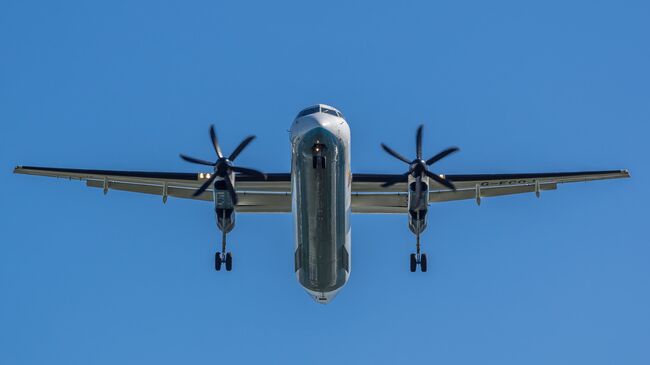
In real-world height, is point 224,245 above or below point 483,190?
below

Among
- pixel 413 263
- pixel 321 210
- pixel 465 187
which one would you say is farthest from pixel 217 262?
pixel 465 187

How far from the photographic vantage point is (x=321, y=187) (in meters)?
22.5

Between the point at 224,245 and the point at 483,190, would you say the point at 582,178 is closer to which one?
the point at 483,190

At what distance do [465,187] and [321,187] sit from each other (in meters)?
7.28

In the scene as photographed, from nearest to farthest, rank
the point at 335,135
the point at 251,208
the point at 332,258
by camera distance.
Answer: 1. the point at 335,135
2. the point at 332,258
3. the point at 251,208

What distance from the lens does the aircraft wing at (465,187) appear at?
26.8m

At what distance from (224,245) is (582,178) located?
11690mm

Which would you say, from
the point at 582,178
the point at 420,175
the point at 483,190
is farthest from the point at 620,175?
the point at 420,175

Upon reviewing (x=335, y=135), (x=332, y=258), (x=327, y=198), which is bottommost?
(x=332, y=258)

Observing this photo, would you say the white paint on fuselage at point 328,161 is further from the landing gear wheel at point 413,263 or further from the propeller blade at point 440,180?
the landing gear wheel at point 413,263

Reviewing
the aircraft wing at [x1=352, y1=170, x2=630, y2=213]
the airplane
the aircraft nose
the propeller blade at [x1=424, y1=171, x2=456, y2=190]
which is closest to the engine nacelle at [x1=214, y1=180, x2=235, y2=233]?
the airplane

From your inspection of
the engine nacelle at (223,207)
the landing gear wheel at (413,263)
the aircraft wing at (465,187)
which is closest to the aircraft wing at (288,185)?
the aircraft wing at (465,187)

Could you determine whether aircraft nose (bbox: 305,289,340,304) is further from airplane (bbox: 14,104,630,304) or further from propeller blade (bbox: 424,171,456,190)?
propeller blade (bbox: 424,171,456,190)

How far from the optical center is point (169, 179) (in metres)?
26.6
